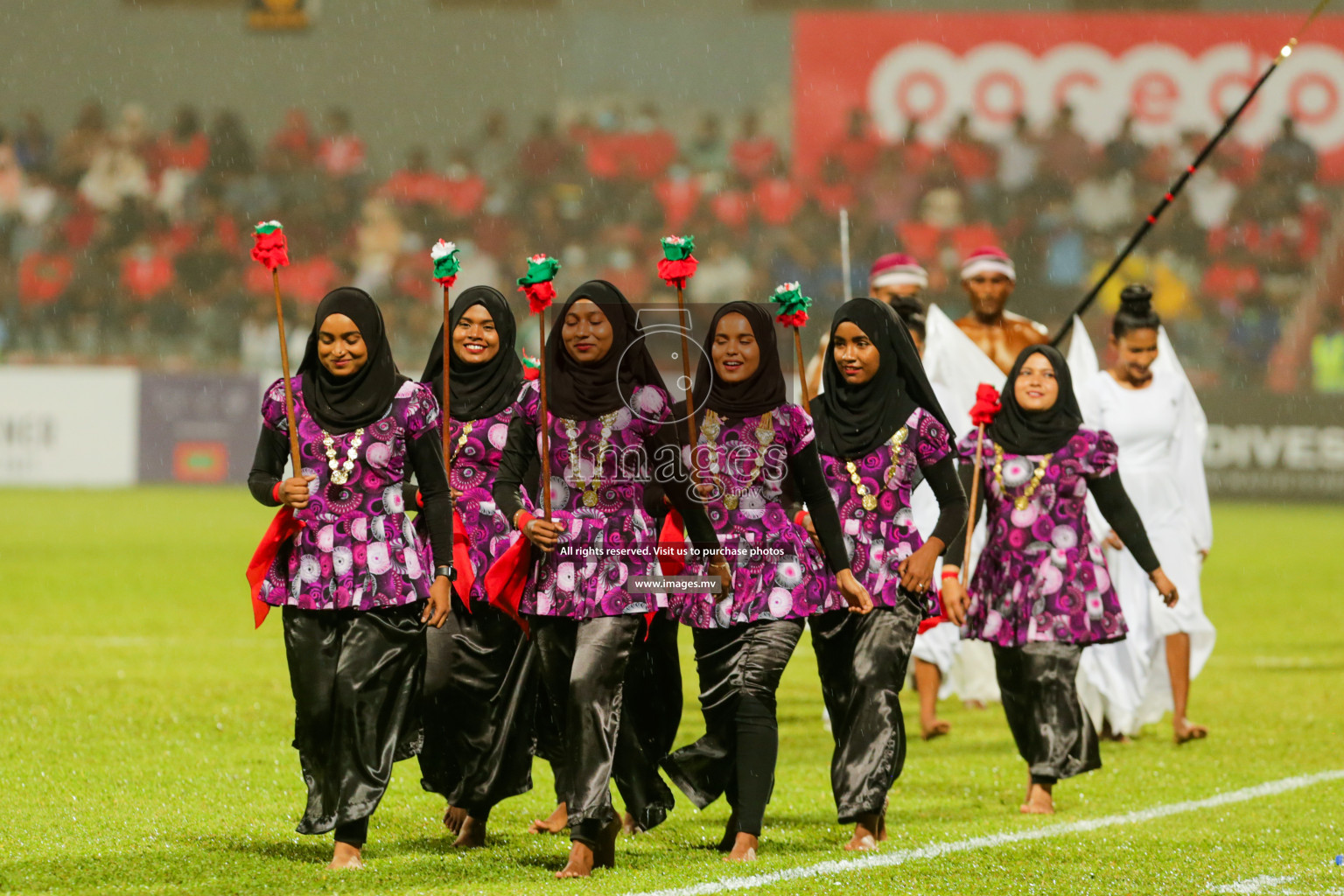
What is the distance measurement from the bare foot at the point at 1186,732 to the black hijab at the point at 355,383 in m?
4.39

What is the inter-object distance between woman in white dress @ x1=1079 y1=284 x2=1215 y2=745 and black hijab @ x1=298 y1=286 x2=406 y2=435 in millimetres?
4112

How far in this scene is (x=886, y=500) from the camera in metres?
5.95

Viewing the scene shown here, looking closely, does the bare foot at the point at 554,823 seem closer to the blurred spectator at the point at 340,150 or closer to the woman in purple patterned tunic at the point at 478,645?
the woman in purple patterned tunic at the point at 478,645

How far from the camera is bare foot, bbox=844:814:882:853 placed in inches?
229

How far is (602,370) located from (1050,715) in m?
2.20

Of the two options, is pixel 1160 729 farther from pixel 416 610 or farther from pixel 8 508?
pixel 8 508

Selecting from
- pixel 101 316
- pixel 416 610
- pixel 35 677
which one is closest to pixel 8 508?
pixel 101 316

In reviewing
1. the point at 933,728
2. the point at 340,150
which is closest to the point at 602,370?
the point at 933,728

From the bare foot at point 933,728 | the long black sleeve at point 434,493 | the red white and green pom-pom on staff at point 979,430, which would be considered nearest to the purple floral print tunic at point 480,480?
the long black sleeve at point 434,493

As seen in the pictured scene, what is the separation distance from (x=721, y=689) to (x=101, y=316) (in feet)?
63.8

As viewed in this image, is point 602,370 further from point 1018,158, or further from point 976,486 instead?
point 1018,158

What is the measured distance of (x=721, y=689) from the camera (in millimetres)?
5656

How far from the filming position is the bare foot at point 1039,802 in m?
6.57

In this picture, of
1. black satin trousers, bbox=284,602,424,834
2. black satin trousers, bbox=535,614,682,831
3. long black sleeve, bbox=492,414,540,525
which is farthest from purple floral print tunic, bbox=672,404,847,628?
black satin trousers, bbox=284,602,424,834
